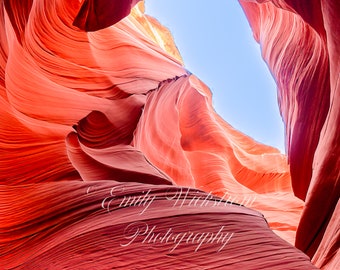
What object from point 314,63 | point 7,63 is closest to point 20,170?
point 7,63

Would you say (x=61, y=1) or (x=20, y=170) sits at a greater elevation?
(x=61, y=1)

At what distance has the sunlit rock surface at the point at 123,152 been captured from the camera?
2.11m

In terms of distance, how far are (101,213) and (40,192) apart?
663 mm

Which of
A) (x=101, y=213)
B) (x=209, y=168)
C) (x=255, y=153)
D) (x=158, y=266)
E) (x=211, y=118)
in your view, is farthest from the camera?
(x=255, y=153)

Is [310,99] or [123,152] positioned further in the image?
[123,152]

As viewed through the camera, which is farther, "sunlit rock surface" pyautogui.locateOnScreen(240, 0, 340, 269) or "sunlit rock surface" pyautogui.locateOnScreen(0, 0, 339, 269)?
"sunlit rock surface" pyautogui.locateOnScreen(240, 0, 340, 269)

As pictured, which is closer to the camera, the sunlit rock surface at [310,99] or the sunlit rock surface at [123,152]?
the sunlit rock surface at [123,152]

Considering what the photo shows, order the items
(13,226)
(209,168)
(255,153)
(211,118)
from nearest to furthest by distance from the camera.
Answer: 1. (13,226)
2. (209,168)
3. (211,118)
4. (255,153)

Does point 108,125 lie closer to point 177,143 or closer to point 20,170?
point 20,170

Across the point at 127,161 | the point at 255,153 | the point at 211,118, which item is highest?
the point at 127,161

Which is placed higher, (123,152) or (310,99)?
(310,99)

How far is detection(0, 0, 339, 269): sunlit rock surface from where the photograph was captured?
6.91ft

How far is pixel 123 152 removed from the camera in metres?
4.04

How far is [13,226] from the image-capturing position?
276 centimetres
